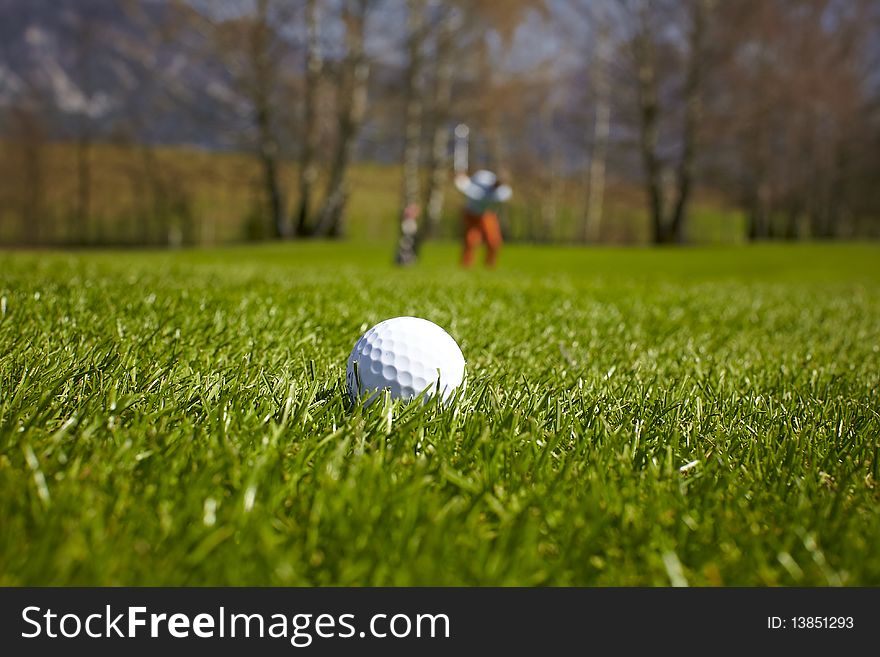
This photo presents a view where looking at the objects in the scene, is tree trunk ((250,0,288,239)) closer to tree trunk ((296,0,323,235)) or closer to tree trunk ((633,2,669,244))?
tree trunk ((296,0,323,235))

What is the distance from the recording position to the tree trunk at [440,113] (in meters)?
22.5

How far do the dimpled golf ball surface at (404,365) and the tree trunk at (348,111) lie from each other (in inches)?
909

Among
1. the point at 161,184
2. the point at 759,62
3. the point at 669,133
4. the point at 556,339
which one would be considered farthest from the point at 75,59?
the point at 556,339

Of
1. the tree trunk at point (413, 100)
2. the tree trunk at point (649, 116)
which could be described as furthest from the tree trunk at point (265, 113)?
the tree trunk at point (649, 116)

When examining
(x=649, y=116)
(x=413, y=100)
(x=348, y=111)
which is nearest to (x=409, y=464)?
(x=413, y=100)

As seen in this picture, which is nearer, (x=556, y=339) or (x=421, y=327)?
(x=421, y=327)

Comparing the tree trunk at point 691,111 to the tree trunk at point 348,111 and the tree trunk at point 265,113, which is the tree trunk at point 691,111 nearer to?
the tree trunk at point 348,111

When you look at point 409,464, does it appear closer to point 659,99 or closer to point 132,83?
point 659,99

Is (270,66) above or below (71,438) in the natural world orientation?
above

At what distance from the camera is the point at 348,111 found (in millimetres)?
24781

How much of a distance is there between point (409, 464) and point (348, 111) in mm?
25357

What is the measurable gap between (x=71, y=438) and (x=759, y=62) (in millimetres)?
38778

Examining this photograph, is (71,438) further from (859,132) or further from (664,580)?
(859,132)

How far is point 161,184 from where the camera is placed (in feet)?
133
